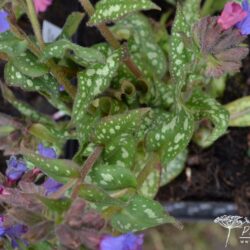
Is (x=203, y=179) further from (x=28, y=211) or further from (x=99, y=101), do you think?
(x=28, y=211)

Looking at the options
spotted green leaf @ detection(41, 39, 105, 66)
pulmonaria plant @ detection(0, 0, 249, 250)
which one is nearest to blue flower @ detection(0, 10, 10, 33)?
pulmonaria plant @ detection(0, 0, 249, 250)

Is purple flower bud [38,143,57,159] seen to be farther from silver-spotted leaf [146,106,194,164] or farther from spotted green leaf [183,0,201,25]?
spotted green leaf [183,0,201,25]

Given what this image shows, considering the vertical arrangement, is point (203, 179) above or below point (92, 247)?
→ below

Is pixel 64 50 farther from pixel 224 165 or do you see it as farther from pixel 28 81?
pixel 224 165

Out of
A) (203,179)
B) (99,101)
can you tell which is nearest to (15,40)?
(99,101)

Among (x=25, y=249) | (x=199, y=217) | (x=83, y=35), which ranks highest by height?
(x=83, y=35)

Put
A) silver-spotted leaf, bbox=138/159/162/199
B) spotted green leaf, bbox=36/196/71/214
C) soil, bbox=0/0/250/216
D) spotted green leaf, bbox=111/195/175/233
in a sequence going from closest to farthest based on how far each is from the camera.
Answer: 1. spotted green leaf, bbox=36/196/71/214
2. spotted green leaf, bbox=111/195/175/233
3. silver-spotted leaf, bbox=138/159/162/199
4. soil, bbox=0/0/250/216

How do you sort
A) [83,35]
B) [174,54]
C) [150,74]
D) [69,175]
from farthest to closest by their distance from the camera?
[83,35] → [150,74] → [174,54] → [69,175]
